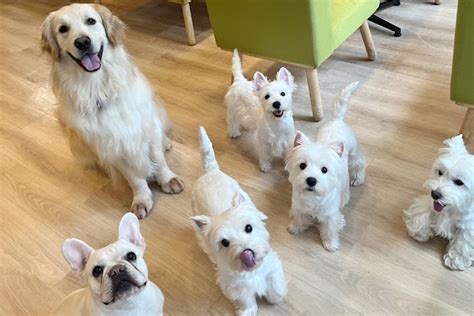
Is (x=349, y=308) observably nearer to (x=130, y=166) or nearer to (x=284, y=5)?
(x=130, y=166)

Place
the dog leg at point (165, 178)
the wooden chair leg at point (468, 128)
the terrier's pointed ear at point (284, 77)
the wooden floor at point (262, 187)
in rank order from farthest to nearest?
the dog leg at point (165, 178) < the terrier's pointed ear at point (284, 77) < the wooden chair leg at point (468, 128) < the wooden floor at point (262, 187)

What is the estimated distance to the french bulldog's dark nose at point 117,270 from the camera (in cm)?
120

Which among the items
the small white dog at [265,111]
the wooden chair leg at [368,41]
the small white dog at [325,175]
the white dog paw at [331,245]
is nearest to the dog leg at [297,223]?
the small white dog at [325,175]

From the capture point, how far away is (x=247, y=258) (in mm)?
1261

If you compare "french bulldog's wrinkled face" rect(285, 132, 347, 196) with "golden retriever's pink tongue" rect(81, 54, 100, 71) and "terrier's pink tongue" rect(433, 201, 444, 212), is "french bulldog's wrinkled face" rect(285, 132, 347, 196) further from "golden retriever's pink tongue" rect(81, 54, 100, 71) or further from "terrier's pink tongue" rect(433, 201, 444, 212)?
"golden retriever's pink tongue" rect(81, 54, 100, 71)

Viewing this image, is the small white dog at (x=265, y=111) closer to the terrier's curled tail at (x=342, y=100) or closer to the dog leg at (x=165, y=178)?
the terrier's curled tail at (x=342, y=100)

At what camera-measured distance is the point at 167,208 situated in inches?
81.5

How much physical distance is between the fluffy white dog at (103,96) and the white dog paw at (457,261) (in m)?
1.32

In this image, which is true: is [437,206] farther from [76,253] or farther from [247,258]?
[76,253]

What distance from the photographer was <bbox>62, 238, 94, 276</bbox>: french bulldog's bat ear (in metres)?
1.23

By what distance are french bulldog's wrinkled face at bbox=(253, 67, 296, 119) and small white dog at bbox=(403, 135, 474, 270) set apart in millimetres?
693

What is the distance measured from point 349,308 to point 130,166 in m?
1.14

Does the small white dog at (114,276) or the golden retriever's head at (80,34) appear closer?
the small white dog at (114,276)

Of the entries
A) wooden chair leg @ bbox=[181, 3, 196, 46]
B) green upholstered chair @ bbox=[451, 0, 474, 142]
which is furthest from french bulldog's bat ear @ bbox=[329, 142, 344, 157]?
wooden chair leg @ bbox=[181, 3, 196, 46]
